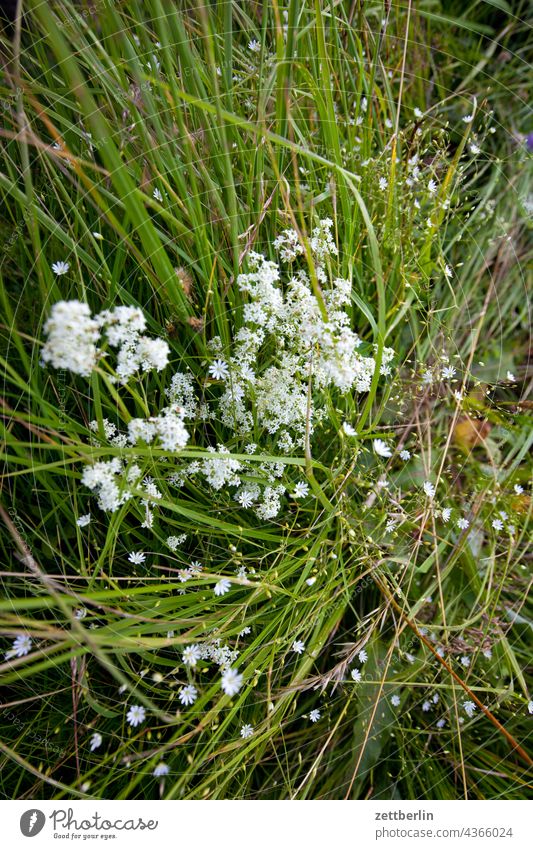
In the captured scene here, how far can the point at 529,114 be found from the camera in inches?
50.6

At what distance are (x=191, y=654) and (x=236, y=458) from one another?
284 millimetres

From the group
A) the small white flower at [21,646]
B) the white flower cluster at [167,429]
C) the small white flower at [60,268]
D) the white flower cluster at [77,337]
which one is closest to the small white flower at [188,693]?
the small white flower at [21,646]

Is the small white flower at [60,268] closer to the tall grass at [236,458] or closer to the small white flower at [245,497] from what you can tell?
the tall grass at [236,458]

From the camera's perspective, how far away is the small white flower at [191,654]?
670 mm

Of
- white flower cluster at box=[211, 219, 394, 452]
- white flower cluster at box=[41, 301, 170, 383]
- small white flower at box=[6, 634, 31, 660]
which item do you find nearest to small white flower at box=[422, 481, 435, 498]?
white flower cluster at box=[211, 219, 394, 452]

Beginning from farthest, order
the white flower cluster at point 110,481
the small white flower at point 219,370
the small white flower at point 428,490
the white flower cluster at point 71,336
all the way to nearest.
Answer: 1. the small white flower at point 428,490
2. the small white flower at point 219,370
3. the white flower cluster at point 110,481
4. the white flower cluster at point 71,336

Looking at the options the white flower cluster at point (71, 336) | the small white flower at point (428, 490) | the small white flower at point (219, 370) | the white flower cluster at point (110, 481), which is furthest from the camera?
the small white flower at point (428, 490)

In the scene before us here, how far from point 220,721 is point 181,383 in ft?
1.89

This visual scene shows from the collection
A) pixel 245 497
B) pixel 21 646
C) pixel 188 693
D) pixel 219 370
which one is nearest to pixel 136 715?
pixel 188 693

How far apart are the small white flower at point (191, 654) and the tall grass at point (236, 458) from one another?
1 centimetres

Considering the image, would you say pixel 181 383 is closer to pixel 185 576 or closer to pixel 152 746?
pixel 185 576

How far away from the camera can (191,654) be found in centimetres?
69
